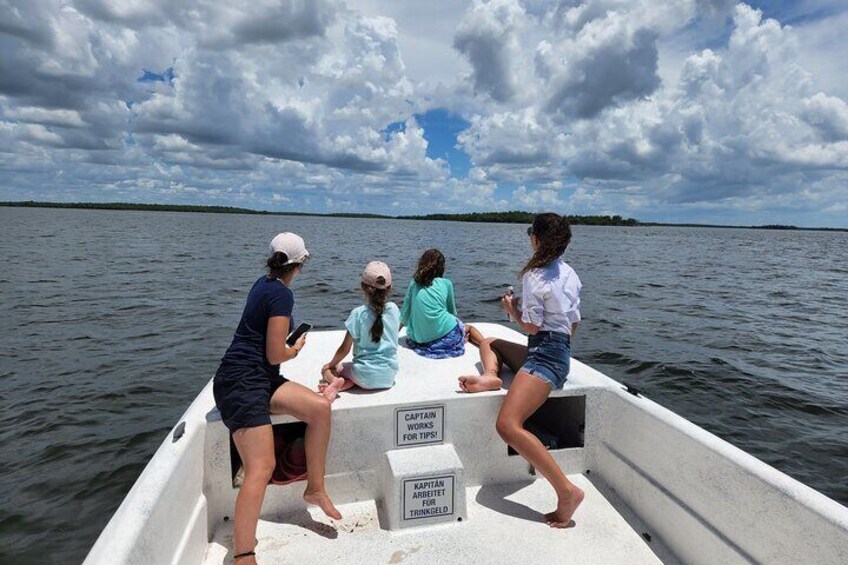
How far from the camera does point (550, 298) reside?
3.66m

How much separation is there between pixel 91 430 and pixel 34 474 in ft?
3.39

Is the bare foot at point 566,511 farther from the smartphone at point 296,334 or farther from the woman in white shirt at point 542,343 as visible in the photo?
the smartphone at point 296,334

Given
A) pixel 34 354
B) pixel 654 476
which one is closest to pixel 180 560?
pixel 654 476

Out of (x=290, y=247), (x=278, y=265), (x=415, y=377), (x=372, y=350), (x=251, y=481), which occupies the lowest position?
(x=251, y=481)

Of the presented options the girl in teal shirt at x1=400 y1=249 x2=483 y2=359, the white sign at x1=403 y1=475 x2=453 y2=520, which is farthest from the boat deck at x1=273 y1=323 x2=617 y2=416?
the white sign at x1=403 y1=475 x2=453 y2=520

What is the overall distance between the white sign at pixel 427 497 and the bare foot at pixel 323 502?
0.47m

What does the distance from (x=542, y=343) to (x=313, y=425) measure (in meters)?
1.75

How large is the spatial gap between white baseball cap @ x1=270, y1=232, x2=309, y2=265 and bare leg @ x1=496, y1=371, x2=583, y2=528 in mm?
1794

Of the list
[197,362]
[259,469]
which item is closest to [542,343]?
[259,469]

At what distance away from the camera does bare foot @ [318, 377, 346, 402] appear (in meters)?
3.57

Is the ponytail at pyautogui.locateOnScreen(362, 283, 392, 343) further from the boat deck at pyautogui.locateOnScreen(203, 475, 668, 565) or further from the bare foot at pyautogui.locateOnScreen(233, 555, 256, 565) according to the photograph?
the bare foot at pyautogui.locateOnScreen(233, 555, 256, 565)

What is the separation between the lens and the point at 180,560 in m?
2.72

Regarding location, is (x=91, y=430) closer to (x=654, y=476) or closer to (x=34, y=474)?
(x=34, y=474)

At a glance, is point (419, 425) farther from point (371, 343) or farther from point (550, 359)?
point (550, 359)
